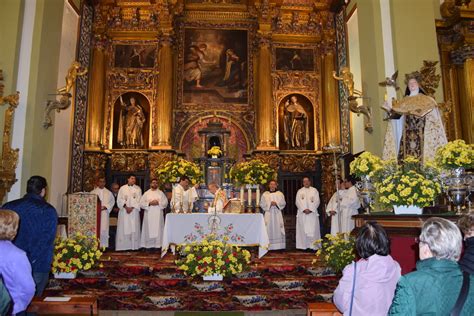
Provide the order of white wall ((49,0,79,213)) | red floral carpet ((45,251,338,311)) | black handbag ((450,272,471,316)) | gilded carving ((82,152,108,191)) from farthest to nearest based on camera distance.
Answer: gilded carving ((82,152,108,191)), white wall ((49,0,79,213)), red floral carpet ((45,251,338,311)), black handbag ((450,272,471,316))

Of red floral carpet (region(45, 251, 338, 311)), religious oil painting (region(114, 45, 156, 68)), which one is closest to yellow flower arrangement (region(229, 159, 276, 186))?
red floral carpet (region(45, 251, 338, 311))

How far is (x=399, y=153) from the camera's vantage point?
6.59m

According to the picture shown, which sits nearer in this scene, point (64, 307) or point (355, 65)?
point (64, 307)

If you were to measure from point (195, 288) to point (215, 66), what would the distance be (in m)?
9.19

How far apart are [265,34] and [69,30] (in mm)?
6095

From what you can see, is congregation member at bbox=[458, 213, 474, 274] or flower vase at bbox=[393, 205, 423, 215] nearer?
congregation member at bbox=[458, 213, 474, 274]

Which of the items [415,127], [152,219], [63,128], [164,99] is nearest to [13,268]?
[415,127]

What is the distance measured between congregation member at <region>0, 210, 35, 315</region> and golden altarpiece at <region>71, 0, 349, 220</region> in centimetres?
983

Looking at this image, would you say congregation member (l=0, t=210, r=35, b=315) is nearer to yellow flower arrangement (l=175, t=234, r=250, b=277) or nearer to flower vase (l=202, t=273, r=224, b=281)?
yellow flower arrangement (l=175, t=234, r=250, b=277)

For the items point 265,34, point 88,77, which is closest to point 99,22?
point 88,77

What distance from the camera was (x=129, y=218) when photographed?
1125 cm

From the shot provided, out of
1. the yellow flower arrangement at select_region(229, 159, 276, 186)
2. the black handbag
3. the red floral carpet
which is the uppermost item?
the yellow flower arrangement at select_region(229, 159, 276, 186)

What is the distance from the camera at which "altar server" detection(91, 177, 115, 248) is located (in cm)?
1116

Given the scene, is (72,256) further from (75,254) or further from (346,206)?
(346,206)
